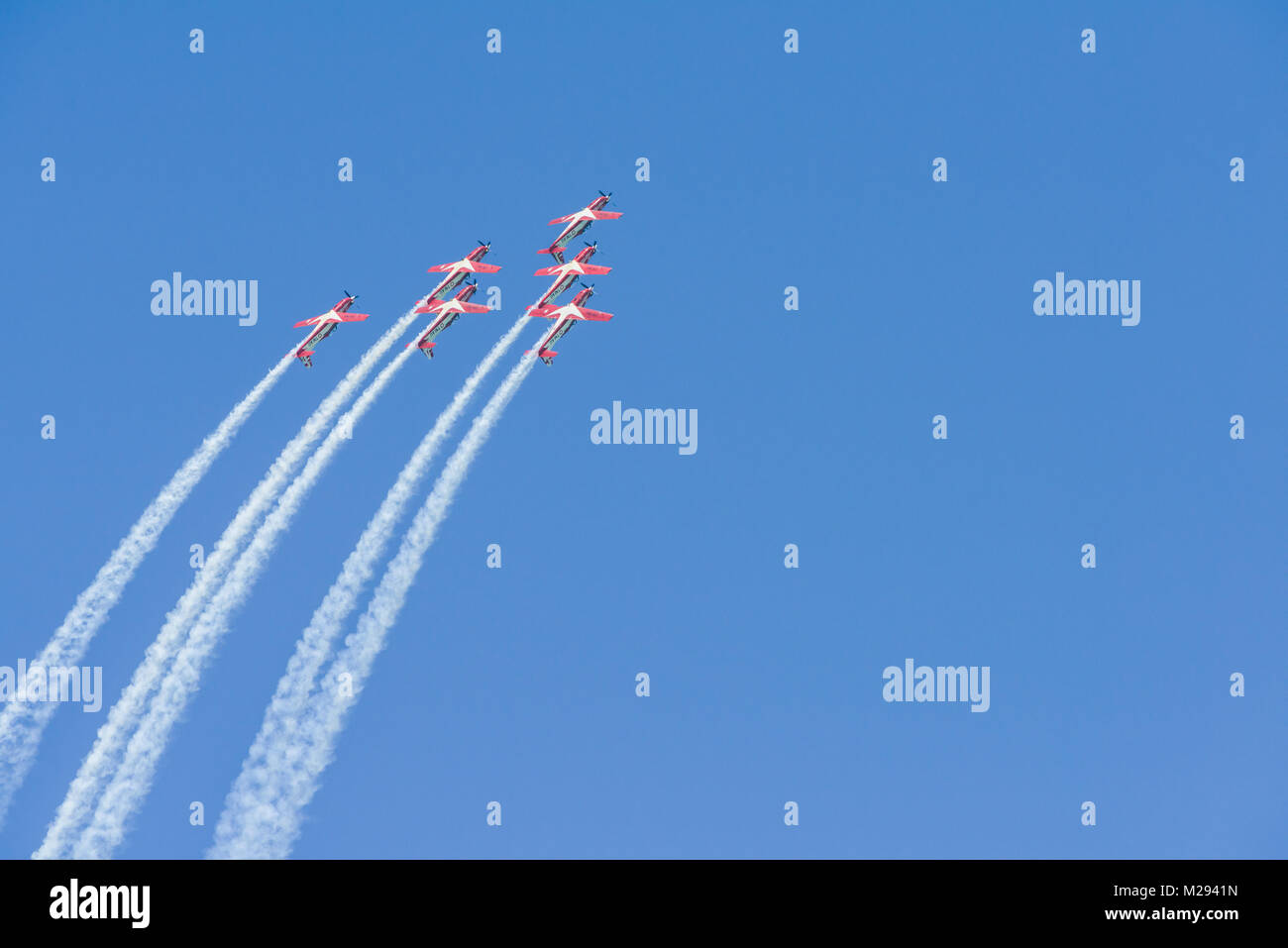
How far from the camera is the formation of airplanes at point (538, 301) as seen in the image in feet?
316

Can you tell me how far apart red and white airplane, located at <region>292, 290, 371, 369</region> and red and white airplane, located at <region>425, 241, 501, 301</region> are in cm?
452

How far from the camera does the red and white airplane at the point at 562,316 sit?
94125 mm

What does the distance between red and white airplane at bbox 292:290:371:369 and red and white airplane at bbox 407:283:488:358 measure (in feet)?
14.0

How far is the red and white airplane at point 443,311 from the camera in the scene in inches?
3789

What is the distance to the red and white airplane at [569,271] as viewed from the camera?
98062 mm

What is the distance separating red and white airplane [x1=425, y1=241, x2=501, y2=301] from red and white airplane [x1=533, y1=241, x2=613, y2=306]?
3231mm

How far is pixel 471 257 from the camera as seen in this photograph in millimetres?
100562

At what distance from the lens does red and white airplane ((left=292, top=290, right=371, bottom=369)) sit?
3841 inches

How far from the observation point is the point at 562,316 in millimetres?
96125

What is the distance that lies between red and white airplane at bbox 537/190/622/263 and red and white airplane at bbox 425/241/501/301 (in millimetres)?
3255

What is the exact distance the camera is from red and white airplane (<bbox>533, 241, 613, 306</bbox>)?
322 feet

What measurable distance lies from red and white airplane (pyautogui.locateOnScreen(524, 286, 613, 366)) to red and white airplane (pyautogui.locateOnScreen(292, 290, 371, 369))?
417 inches
